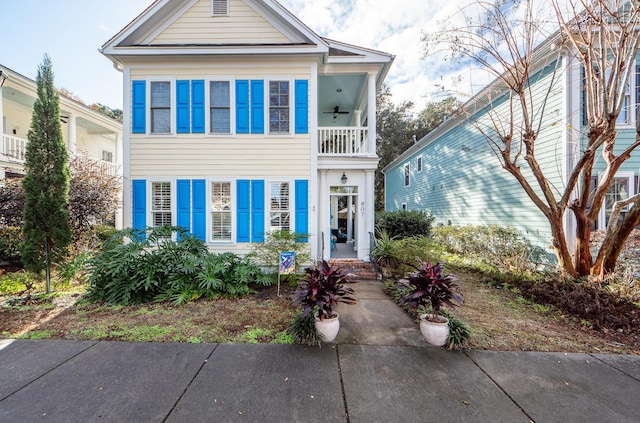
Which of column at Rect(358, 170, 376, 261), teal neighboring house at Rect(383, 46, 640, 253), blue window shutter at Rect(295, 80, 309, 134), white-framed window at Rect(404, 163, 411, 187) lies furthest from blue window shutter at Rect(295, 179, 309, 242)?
white-framed window at Rect(404, 163, 411, 187)

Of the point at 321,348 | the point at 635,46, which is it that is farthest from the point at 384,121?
the point at 321,348

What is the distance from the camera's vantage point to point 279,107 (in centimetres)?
771

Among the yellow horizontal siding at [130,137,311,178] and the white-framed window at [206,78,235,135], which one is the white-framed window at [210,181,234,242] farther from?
the white-framed window at [206,78,235,135]

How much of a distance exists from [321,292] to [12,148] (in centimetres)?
1409

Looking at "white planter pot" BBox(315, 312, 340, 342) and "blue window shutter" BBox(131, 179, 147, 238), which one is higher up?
"blue window shutter" BBox(131, 179, 147, 238)

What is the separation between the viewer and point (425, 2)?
22.3 ft

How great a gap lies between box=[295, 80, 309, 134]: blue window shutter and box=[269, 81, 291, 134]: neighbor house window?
0.29 metres

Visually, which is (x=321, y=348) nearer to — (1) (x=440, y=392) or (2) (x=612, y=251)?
(1) (x=440, y=392)

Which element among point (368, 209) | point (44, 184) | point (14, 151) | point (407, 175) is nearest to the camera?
point (44, 184)

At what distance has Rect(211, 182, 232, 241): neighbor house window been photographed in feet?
25.2

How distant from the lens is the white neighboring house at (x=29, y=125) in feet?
31.7

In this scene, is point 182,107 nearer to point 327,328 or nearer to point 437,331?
point 327,328

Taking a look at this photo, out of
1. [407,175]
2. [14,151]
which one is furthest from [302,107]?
[407,175]

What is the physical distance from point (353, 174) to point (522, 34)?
A: 503cm
